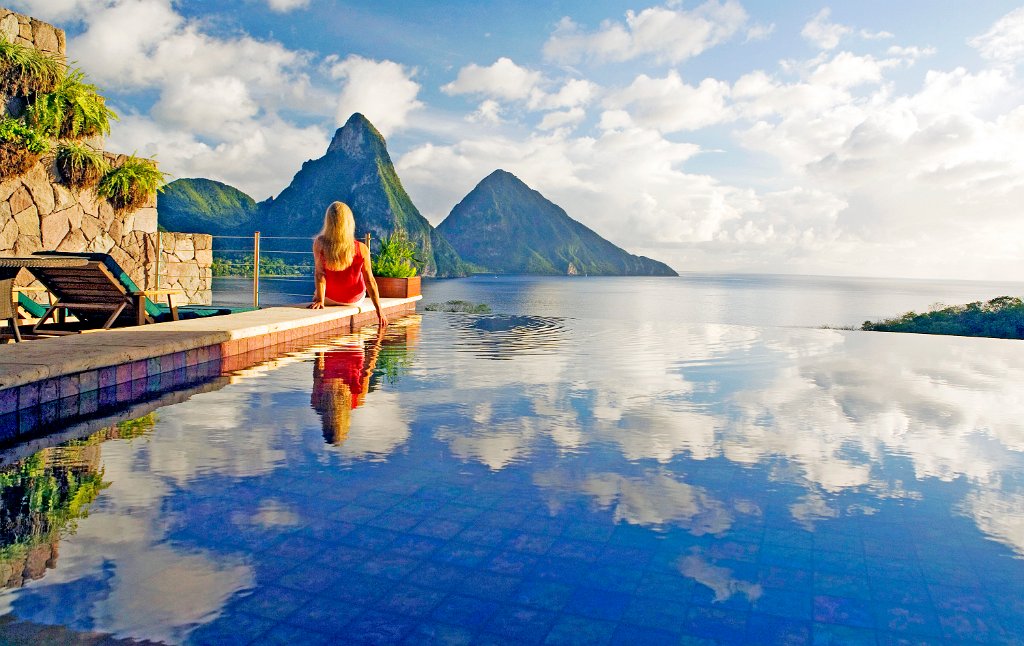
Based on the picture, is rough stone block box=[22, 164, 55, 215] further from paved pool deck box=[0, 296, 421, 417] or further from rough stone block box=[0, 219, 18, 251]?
paved pool deck box=[0, 296, 421, 417]

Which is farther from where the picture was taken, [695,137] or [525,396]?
[695,137]

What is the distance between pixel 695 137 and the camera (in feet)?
104

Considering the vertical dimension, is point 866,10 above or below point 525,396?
above

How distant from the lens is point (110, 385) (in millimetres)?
5363

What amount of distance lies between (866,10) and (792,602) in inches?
896

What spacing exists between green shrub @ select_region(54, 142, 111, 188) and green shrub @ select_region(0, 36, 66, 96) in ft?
3.02

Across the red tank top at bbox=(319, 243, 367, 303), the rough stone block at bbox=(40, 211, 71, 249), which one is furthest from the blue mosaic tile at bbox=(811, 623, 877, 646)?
the rough stone block at bbox=(40, 211, 71, 249)

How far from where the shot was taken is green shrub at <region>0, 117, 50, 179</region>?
10.5m

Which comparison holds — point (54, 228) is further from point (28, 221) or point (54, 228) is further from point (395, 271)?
point (395, 271)

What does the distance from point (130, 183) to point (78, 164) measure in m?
0.86

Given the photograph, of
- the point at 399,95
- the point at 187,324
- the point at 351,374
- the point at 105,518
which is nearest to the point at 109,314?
the point at 187,324

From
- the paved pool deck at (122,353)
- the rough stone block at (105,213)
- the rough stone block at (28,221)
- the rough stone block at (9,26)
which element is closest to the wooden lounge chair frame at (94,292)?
the paved pool deck at (122,353)

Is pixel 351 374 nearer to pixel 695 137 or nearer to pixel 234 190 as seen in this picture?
pixel 695 137

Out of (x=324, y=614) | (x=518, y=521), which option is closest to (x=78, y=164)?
(x=518, y=521)
